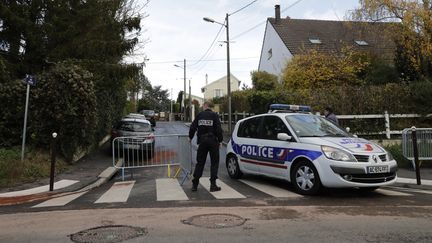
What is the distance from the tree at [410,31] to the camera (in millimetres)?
20562

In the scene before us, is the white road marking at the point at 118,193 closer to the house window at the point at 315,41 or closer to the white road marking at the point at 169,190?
the white road marking at the point at 169,190

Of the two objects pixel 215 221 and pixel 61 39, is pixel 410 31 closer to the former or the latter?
pixel 61 39

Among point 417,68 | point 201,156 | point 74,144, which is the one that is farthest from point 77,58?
point 417,68

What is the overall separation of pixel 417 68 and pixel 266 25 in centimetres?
2279

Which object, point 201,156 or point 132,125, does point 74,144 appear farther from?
point 201,156

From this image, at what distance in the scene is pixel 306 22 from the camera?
135 ft

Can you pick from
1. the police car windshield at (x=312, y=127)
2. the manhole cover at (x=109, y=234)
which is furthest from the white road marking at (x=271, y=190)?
the manhole cover at (x=109, y=234)

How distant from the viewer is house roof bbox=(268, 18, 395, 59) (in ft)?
90.9

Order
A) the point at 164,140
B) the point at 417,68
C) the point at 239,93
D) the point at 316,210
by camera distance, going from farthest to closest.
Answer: the point at 239,93
the point at 417,68
the point at 164,140
the point at 316,210

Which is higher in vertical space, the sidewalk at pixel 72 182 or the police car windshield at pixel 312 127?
the police car windshield at pixel 312 127

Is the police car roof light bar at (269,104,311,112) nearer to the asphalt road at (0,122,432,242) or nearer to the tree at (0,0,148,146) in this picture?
the asphalt road at (0,122,432,242)

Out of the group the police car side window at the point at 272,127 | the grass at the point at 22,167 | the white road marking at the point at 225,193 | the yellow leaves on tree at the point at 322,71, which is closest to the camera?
the white road marking at the point at 225,193

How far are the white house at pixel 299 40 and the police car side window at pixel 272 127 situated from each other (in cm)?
2004

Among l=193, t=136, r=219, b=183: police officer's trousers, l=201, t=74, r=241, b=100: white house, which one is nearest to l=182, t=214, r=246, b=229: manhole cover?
l=193, t=136, r=219, b=183: police officer's trousers
